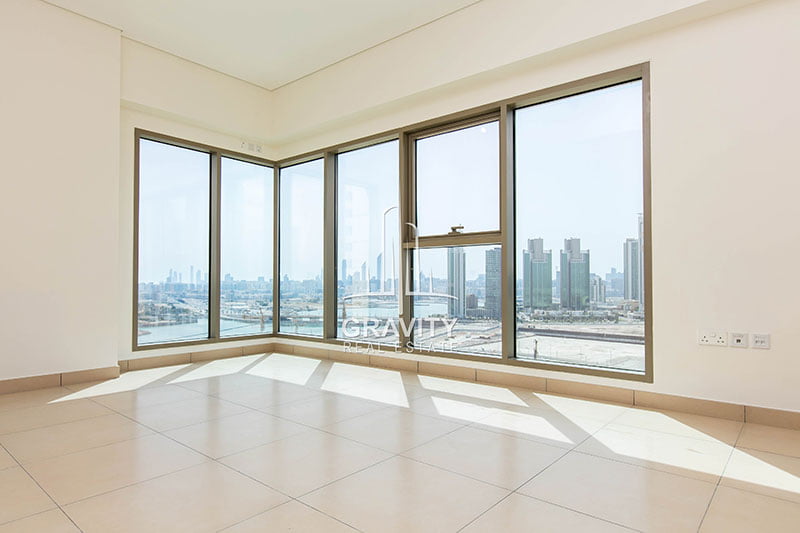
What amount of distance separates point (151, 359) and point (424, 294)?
2798 millimetres

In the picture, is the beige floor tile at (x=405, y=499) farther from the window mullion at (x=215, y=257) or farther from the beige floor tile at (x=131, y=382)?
the window mullion at (x=215, y=257)

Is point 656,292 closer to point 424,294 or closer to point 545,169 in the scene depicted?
point 545,169

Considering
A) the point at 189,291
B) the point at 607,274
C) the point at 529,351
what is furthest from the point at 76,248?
the point at 607,274

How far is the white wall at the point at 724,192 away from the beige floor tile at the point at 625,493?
1207 millimetres

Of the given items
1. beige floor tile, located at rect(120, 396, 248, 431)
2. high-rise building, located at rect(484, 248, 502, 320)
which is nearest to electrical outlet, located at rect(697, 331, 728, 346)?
high-rise building, located at rect(484, 248, 502, 320)

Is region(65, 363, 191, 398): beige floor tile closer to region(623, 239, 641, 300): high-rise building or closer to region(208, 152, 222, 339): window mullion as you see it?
region(208, 152, 222, 339): window mullion

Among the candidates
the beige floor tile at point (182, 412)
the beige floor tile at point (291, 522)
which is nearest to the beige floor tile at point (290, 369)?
the beige floor tile at point (182, 412)

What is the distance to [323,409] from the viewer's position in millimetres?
3117

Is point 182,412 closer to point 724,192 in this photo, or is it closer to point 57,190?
point 57,190

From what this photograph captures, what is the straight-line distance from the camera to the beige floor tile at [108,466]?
75.4 inches

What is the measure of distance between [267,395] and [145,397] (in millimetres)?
892

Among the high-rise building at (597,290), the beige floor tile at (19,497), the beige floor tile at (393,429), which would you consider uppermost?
the high-rise building at (597,290)

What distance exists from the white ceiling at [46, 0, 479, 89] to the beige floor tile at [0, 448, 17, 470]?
3.43m

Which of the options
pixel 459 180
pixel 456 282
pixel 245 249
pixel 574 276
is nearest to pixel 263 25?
pixel 459 180
